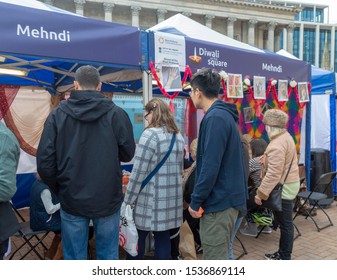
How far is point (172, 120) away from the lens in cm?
270

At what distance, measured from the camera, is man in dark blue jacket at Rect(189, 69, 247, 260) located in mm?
2029

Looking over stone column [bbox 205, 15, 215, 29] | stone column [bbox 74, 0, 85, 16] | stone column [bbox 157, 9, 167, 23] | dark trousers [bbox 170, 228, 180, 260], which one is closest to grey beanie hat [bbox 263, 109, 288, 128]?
dark trousers [bbox 170, 228, 180, 260]

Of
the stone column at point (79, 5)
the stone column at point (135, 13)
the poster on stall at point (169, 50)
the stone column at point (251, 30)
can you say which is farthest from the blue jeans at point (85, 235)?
the stone column at point (251, 30)

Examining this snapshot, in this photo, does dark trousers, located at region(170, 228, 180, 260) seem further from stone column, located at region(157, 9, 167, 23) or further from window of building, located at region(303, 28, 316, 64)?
window of building, located at region(303, 28, 316, 64)

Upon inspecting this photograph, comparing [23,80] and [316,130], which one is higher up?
[23,80]

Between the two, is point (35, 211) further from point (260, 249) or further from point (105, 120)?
point (260, 249)

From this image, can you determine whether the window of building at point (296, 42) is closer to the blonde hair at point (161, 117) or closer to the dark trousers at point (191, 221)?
the dark trousers at point (191, 221)

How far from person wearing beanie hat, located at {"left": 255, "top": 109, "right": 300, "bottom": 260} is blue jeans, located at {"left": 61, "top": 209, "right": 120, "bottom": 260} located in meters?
1.77

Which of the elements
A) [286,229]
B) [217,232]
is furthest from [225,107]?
[286,229]

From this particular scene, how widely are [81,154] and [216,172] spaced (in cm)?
85

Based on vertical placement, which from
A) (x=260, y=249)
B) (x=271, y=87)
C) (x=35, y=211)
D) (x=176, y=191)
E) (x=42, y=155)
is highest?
(x=271, y=87)

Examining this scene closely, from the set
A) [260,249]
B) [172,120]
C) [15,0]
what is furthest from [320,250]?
[15,0]

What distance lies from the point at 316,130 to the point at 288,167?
515 centimetres

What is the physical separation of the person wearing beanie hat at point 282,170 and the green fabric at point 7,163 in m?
2.40
